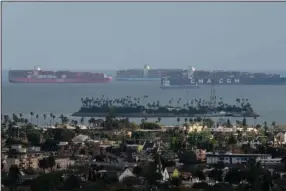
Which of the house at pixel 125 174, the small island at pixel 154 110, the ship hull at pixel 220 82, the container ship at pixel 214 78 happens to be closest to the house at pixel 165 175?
the house at pixel 125 174

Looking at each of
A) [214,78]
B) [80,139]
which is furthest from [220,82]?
[80,139]

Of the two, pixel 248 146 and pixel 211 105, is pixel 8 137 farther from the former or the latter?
pixel 211 105

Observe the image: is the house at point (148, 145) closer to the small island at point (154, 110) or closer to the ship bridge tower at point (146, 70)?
the small island at point (154, 110)

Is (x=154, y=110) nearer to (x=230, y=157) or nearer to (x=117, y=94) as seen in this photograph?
(x=117, y=94)

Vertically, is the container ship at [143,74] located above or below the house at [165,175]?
above

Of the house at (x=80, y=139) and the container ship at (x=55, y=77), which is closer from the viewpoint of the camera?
the house at (x=80, y=139)

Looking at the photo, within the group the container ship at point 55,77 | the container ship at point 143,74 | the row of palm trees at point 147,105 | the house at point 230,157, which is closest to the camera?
the house at point 230,157

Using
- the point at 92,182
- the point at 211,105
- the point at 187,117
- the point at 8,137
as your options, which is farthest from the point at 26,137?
the point at 211,105
